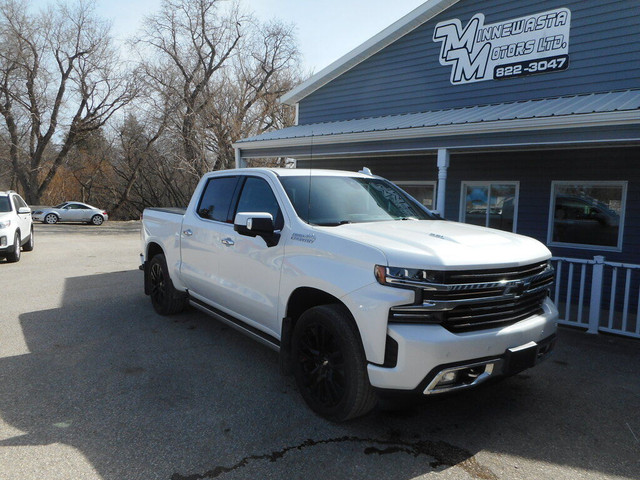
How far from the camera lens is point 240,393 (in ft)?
12.7

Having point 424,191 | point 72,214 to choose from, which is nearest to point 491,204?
point 424,191

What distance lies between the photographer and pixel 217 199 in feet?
16.5

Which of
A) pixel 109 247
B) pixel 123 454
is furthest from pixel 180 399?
pixel 109 247

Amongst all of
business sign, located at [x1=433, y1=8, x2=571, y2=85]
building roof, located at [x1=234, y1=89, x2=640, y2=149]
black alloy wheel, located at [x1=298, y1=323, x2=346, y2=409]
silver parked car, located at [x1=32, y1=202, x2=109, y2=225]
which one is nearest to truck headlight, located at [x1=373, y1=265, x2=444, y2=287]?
black alloy wheel, located at [x1=298, y1=323, x2=346, y2=409]

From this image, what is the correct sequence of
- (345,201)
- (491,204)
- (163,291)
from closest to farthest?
(345,201) < (163,291) < (491,204)

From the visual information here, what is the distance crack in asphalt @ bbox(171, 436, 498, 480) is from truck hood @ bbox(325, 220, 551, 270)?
1.22 metres

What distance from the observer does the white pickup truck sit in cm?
288

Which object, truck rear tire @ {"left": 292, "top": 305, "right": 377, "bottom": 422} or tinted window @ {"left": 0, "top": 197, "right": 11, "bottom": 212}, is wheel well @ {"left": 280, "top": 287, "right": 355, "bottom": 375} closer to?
truck rear tire @ {"left": 292, "top": 305, "right": 377, "bottom": 422}

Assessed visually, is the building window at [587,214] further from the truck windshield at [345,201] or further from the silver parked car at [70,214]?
the silver parked car at [70,214]

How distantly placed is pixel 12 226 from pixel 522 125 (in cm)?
1073

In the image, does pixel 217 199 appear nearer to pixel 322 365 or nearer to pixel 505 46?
pixel 322 365

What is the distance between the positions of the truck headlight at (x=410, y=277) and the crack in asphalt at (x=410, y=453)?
3.65ft

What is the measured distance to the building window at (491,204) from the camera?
31.4 ft

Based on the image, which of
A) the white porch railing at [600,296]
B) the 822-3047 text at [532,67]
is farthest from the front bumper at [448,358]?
the 822-3047 text at [532,67]
